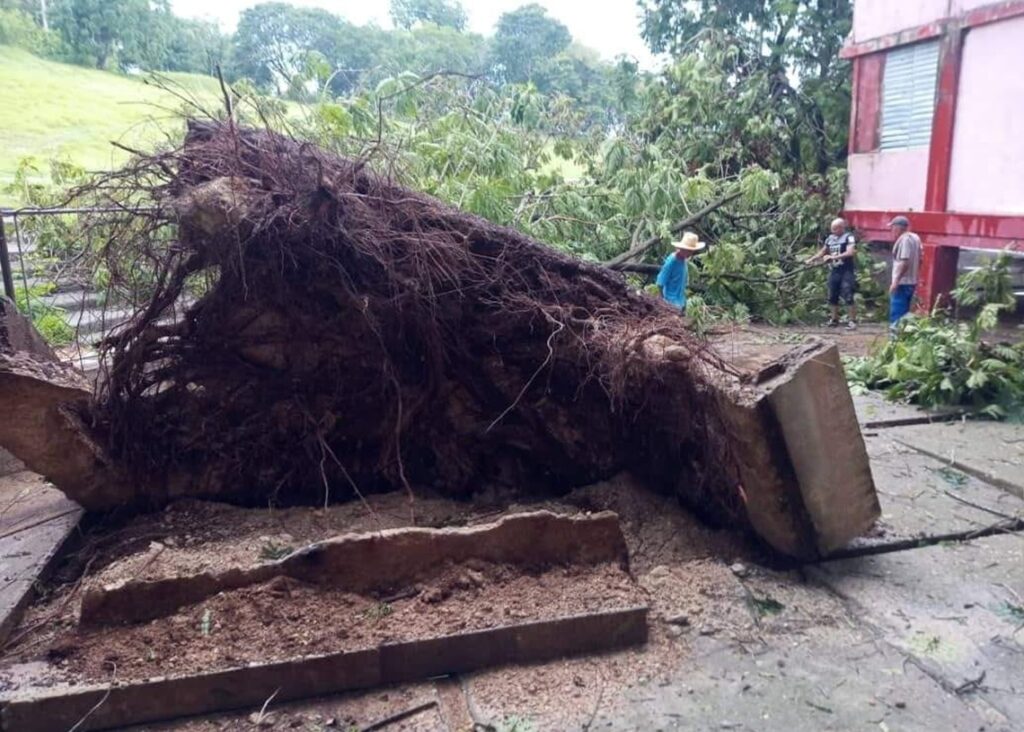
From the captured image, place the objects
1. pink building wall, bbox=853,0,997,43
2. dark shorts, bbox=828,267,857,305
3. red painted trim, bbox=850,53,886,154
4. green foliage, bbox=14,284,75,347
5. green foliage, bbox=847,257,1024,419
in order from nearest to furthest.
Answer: green foliage, bbox=847,257,1024,419
green foliage, bbox=14,284,75,347
pink building wall, bbox=853,0,997,43
dark shorts, bbox=828,267,857,305
red painted trim, bbox=850,53,886,154

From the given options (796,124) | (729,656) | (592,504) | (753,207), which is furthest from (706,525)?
(796,124)

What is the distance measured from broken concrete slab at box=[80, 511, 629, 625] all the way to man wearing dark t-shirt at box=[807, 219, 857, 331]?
10.1 m

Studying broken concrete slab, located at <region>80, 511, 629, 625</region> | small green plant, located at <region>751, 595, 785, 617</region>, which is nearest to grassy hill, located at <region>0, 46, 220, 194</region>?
broken concrete slab, located at <region>80, 511, 629, 625</region>

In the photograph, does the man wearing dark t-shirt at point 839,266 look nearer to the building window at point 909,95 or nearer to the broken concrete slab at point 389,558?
the building window at point 909,95

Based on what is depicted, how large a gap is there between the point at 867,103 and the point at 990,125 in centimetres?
294

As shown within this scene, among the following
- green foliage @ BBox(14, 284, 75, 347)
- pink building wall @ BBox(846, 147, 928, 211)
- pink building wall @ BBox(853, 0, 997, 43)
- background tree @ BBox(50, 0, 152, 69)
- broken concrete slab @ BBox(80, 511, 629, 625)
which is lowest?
broken concrete slab @ BBox(80, 511, 629, 625)

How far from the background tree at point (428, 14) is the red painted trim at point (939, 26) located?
14370 mm

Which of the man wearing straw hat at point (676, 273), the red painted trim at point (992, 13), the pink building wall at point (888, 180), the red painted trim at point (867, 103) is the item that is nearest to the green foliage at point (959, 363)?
the man wearing straw hat at point (676, 273)

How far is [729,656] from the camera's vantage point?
3.46 meters

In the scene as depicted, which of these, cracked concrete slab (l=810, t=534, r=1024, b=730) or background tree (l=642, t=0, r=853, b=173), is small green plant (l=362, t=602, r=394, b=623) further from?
background tree (l=642, t=0, r=853, b=173)

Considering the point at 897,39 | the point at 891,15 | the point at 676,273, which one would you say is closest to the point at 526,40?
the point at 891,15

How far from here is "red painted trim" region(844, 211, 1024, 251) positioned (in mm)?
10562

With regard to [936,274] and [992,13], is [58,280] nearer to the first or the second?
[936,274]

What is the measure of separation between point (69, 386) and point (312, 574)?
1.93m
